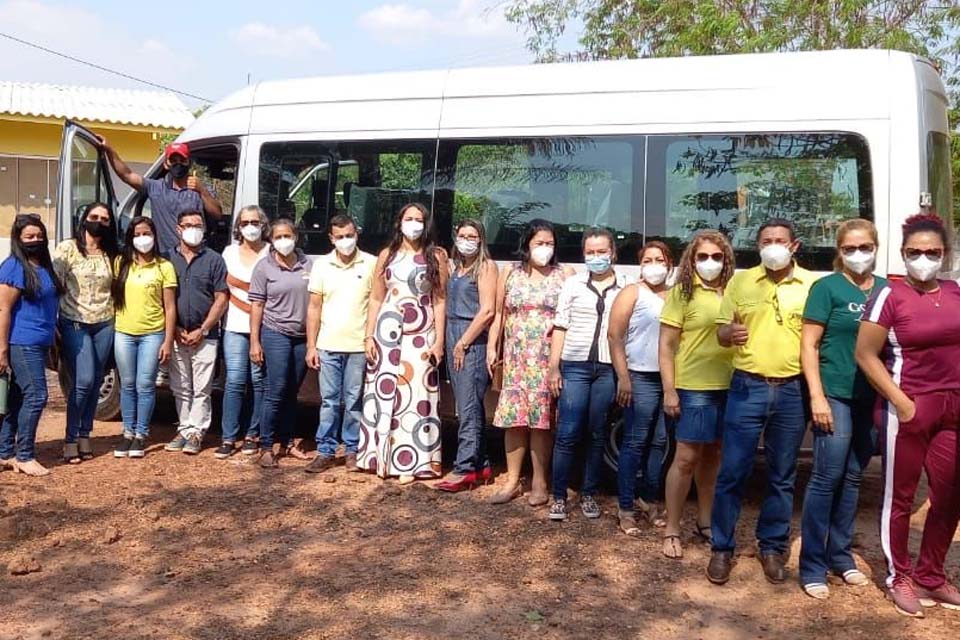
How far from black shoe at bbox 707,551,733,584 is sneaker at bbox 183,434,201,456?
3.68 metres

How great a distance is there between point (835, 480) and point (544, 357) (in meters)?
1.74

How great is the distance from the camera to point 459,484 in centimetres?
584

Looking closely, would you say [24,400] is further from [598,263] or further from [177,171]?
[598,263]

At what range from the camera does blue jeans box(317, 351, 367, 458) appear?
6.06 meters

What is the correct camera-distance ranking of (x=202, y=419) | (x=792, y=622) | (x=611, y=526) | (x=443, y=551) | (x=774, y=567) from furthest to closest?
1. (x=202, y=419)
2. (x=611, y=526)
3. (x=443, y=551)
4. (x=774, y=567)
5. (x=792, y=622)

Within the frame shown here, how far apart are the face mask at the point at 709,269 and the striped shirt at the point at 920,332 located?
728mm

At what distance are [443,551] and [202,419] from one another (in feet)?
8.18

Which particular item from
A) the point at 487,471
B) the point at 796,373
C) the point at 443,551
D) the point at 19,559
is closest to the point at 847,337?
the point at 796,373

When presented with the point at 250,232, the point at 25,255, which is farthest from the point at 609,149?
the point at 25,255

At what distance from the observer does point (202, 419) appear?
6570 mm

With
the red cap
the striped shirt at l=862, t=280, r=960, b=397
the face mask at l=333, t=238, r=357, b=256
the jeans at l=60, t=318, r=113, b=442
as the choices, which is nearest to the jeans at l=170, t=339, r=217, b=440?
the jeans at l=60, t=318, r=113, b=442

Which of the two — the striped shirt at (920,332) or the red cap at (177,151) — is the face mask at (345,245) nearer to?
the red cap at (177,151)

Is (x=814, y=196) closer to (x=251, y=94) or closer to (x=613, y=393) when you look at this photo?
(x=613, y=393)

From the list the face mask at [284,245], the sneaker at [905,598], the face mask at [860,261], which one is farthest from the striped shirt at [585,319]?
the face mask at [284,245]
